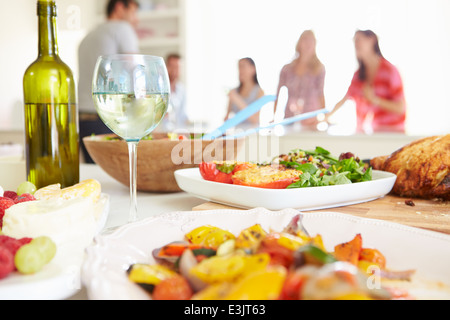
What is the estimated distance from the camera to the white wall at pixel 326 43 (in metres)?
5.94

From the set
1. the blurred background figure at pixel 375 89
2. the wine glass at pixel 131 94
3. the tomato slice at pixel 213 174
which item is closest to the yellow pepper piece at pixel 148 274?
the wine glass at pixel 131 94

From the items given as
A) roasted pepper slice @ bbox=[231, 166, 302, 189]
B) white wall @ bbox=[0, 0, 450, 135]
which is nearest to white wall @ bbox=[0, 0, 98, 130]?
white wall @ bbox=[0, 0, 450, 135]

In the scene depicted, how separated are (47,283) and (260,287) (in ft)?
0.81

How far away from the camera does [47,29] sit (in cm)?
104

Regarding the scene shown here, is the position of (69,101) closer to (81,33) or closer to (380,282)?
(380,282)

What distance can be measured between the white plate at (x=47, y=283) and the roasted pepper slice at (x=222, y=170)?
0.51 m

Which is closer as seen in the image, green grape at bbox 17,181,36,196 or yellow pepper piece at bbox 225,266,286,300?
yellow pepper piece at bbox 225,266,286,300

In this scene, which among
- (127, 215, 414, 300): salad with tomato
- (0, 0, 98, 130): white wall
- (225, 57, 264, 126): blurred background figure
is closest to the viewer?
(127, 215, 414, 300): salad with tomato

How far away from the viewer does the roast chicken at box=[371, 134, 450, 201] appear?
1.05 metres

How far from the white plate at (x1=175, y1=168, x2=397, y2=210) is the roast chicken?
0.05 metres

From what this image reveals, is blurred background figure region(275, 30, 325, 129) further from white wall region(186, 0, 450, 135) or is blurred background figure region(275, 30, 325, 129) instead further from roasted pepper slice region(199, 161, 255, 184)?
roasted pepper slice region(199, 161, 255, 184)

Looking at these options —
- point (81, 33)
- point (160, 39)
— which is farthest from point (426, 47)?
point (81, 33)

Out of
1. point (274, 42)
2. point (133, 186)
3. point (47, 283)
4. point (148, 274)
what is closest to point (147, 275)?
point (148, 274)

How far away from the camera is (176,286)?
47 cm
